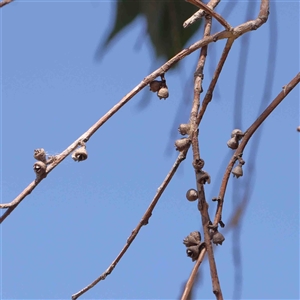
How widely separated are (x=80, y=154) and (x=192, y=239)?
0.16m

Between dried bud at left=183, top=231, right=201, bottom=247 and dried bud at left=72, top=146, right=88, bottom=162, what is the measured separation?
16cm

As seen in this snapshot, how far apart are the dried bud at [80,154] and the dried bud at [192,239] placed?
0.16 meters

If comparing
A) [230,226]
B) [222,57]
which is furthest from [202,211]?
[230,226]

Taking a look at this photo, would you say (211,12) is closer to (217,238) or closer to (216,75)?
(216,75)

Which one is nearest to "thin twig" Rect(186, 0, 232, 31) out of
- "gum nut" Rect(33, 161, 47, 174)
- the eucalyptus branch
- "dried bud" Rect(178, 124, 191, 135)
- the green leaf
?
the eucalyptus branch

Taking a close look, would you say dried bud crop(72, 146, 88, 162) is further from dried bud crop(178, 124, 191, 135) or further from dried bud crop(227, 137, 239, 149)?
dried bud crop(227, 137, 239, 149)

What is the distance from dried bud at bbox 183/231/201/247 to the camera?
78 cm

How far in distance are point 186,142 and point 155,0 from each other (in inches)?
26.1

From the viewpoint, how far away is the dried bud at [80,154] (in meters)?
0.72

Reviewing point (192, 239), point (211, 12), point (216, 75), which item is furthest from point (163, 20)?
point (192, 239)

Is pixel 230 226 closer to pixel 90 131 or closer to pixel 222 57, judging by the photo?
pixel 222 57

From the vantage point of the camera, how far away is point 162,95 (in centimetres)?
85

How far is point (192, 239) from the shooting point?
0.78 meters

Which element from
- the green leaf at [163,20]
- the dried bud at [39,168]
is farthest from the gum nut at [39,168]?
the green leaf at [163,20]
